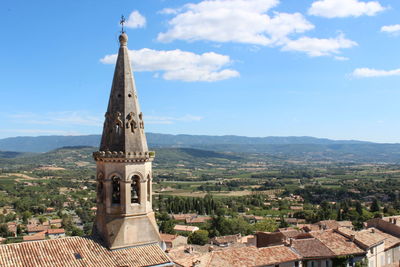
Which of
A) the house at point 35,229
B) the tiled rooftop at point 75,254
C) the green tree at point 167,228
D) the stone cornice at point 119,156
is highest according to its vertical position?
the stone cornice at point 119,156

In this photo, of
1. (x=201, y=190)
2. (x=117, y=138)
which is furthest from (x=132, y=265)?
(x=201, y=190)

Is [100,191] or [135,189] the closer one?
[100,191]

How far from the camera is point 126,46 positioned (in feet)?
62.4

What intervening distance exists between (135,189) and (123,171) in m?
1.34

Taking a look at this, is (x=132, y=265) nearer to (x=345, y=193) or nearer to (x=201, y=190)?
(x=345, y=193)

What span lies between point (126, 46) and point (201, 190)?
176849mm

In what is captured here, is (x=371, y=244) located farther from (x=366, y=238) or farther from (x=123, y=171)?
(x=123, y=171)

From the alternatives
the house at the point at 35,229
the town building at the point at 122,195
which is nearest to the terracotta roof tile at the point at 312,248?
the town building at the point at 122,195

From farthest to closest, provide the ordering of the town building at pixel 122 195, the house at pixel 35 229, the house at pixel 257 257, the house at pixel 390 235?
1. the house at pixel 35 229
2. the house at pixel 390 235
3. the house at pixel 257 257
4. the town building at pixel 122 195

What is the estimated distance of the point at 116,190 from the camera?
61.5 feet

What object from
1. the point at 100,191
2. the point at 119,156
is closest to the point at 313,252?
the point at 100,191

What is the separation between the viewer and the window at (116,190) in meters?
18.3

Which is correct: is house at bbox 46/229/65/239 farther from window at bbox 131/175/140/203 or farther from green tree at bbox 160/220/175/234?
window at bbox 131/175/140/203

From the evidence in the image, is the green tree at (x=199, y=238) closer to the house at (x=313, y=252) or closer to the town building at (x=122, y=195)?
the house at (x=313, y=252)
